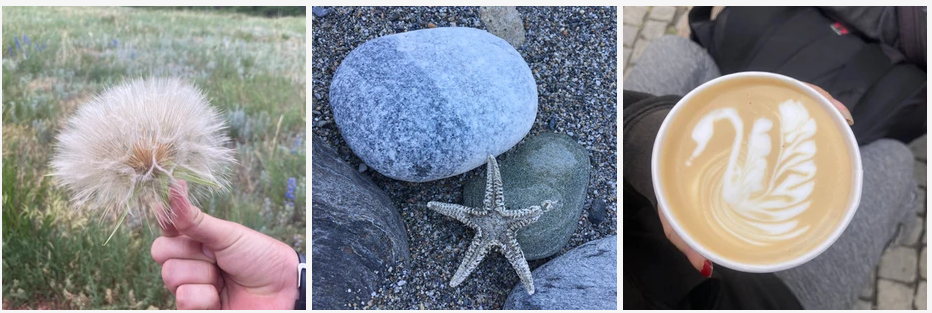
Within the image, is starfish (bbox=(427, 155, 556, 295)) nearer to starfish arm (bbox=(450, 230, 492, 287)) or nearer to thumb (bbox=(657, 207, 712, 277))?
starfish arm (bbox=(450, 230, 492, 287))

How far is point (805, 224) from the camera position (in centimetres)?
100

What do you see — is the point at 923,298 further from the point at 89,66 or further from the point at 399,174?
the point at 89,66

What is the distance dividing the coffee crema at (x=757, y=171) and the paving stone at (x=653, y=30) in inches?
26.3

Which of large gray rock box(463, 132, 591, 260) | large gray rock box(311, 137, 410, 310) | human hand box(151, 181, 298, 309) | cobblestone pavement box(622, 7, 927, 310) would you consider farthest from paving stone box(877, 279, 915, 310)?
human hand box(151, 181, 298, 309)

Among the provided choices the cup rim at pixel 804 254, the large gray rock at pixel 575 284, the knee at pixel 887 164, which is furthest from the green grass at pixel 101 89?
the knee at pixel 887 164

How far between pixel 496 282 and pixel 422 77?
57cm

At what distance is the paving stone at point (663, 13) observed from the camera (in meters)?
1.58

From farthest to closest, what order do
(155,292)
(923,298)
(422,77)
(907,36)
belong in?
(923,298), (907,36), (155,292), (422,77)

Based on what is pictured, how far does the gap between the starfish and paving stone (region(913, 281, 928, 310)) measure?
1.42 m

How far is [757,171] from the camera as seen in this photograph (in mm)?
1001

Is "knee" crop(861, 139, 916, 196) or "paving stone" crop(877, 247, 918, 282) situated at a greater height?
"knee" crop(861, 139, 916, 196)

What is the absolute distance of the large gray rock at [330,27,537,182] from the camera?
1.09m

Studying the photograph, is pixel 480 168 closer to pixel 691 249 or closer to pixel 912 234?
pixel 691 249

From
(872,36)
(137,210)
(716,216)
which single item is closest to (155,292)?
(137,210)
